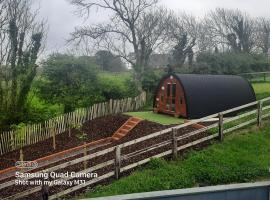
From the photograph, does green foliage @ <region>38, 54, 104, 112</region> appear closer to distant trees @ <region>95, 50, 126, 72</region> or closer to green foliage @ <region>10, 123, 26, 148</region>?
green foliage @ <region>10, 123, 26, 148</region>

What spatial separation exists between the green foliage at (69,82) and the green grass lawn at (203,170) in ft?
43.8

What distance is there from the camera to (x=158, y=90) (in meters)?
22.7

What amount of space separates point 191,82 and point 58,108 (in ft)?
28.2

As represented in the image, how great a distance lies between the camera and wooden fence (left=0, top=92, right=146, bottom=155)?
59.0 feet

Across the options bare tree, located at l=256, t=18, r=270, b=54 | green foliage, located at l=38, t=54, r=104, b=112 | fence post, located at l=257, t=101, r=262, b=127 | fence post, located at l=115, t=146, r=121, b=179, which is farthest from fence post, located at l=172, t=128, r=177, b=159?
bare tree, located at l=256, t=18, r=270, b=54

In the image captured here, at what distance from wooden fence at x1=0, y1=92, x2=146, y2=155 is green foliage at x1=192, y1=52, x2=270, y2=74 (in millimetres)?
13554

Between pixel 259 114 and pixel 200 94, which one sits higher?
pixel 200 94

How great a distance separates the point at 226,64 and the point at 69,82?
17637 millimetres

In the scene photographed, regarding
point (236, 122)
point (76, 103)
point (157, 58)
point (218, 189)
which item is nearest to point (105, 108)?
point (76, 103)

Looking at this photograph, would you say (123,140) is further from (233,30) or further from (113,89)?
(233,30)

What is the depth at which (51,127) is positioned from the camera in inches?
777

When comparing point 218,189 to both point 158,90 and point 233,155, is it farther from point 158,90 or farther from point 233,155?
point 158,90

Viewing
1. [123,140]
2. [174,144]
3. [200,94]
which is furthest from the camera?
[200,94]

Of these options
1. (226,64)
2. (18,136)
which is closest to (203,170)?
(18,136)
